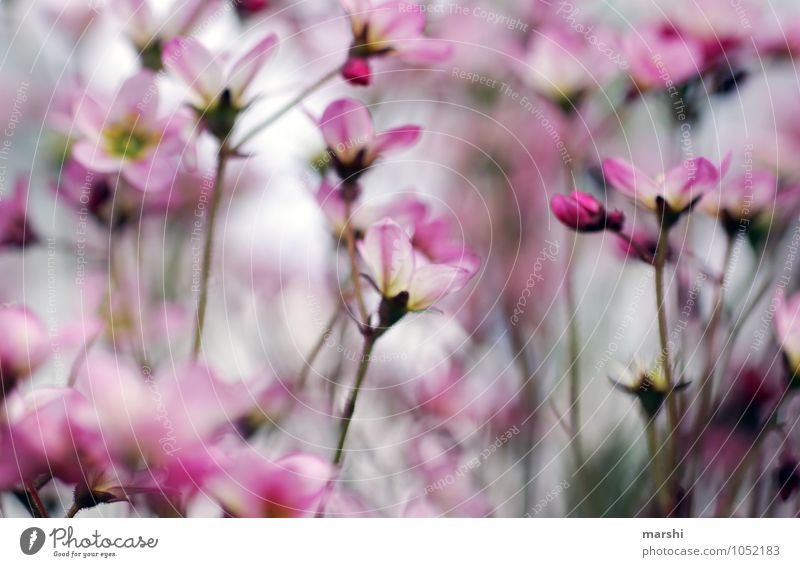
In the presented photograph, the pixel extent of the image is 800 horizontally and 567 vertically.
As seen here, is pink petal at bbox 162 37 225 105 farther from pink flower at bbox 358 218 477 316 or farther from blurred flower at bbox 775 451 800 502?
blurred flower at bbox 775 451 800 502

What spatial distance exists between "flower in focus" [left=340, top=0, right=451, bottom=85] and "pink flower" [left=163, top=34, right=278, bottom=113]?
0.10ft

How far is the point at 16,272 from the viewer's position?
28cm

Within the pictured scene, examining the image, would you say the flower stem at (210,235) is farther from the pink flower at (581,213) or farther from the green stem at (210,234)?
the pink flower at (581,213)

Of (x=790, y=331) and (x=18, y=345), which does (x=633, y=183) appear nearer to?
(x=790, y=331)

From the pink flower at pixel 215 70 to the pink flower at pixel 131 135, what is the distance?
0.01 metres

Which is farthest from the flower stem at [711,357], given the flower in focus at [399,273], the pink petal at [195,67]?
the pink petal at [195,67]

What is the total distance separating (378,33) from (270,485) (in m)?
0.17

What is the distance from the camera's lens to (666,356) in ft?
0.96

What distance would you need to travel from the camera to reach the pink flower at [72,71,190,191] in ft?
0.91

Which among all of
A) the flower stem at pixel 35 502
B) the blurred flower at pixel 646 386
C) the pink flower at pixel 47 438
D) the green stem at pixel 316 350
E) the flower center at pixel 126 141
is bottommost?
the flower stem at pixel 35 502

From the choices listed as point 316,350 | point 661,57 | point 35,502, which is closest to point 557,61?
point 661,57

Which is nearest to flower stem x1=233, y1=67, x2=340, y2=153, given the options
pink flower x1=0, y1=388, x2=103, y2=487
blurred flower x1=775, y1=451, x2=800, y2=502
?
pink flower x1=0, y1=388, x2=103, y2=487

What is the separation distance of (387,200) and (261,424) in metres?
0.09

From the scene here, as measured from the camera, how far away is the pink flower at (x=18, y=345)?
27cm
